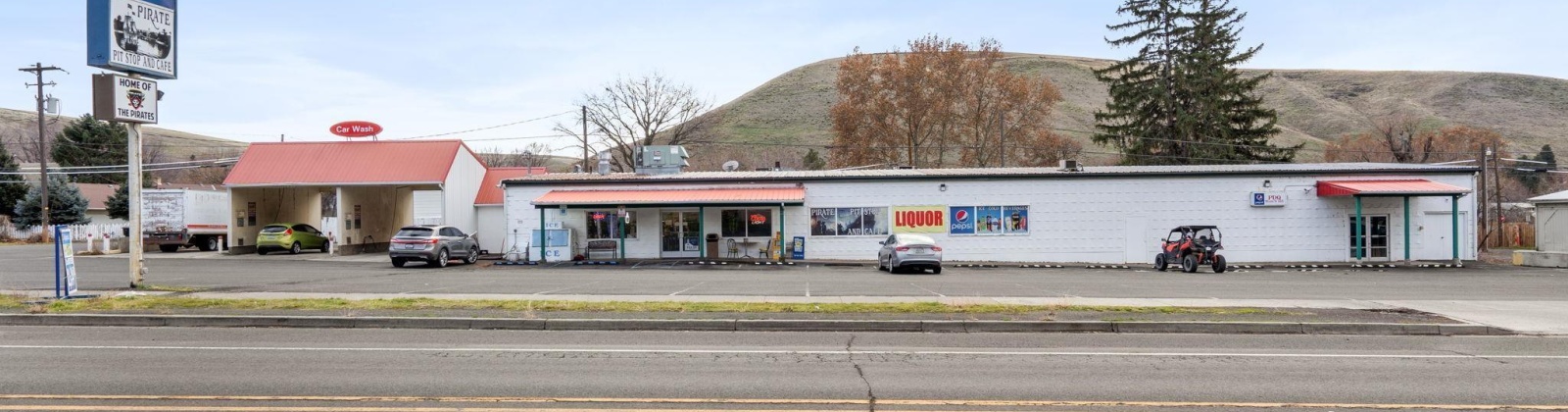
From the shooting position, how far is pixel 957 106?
64312 millimetres

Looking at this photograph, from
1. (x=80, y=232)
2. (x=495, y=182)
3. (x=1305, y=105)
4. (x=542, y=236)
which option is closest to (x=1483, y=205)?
(x=542, y=236)

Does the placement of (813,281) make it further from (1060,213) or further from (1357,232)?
(1357,232)

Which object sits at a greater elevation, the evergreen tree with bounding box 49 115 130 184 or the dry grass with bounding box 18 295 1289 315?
the evergreen tree with bounding box 49 115 130 184

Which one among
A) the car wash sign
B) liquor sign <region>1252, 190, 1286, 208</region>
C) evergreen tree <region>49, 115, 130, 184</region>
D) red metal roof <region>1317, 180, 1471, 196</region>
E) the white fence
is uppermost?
evergreen tree <region>49, 115, 130, 184</region>

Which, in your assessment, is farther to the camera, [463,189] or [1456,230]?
[463,189]

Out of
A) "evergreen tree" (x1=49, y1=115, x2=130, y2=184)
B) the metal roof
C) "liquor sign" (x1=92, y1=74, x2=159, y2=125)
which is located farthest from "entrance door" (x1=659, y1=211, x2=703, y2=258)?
"evergreen tree" (x1=49, y1=115, x2=130, y2=184)

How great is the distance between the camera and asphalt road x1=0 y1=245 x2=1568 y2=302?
19.5 meters

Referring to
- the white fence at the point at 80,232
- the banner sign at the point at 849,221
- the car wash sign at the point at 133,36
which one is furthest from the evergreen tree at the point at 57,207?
the banner sign at the point at 849,221

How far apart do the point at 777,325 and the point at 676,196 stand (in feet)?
65.9

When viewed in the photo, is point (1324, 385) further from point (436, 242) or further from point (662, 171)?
point (662, 171)

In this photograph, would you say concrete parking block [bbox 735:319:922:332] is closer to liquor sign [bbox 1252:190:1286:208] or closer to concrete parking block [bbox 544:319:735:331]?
concrete parking block [bbox 544:319:735:331]

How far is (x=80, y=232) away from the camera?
2018 inches

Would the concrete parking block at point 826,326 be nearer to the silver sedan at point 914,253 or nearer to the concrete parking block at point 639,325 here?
the concrete parking block at point 639,325

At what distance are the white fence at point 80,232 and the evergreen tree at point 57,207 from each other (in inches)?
19.9
